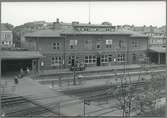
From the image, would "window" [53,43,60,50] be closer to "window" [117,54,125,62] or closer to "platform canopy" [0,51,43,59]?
"platform canopy" [0,51,43,59]

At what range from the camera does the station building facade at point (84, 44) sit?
2117mm

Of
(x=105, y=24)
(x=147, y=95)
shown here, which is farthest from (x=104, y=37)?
(x=147, y=95)

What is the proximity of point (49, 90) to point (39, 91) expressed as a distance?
41cm

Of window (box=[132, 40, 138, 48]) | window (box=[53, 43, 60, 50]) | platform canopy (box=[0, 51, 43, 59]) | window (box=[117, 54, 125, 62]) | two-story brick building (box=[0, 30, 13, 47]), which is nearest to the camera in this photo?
two-story brick building (box=[0, 30, 13, 47])

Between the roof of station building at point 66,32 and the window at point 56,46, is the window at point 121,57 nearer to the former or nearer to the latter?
the roof of station building at point 66,32

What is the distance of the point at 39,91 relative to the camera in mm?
3322

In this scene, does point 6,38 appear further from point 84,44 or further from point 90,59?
point 90,59

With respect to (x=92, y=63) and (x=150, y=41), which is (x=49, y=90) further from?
(x=150, y=41)

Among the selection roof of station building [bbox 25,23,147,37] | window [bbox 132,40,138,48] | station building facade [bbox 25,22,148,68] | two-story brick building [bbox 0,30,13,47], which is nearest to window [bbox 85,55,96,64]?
station building facade [bbox 25,22,148,68]

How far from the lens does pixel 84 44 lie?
Answer: 79.5 inches

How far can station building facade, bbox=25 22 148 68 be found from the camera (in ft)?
6.95

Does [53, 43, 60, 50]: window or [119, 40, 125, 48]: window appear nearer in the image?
[119, 40, 125, 48]: window

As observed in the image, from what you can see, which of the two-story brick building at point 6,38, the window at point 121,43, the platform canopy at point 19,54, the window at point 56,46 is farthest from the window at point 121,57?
the two-story brick building at point 6,38

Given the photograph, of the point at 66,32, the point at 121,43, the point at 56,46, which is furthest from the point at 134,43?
the point at 56,46
